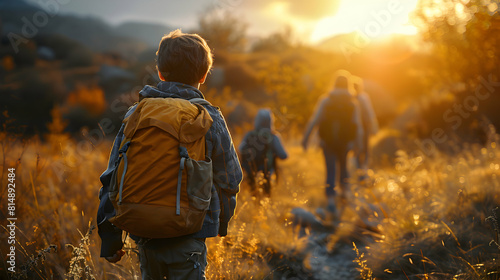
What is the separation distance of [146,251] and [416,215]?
2.99 meters

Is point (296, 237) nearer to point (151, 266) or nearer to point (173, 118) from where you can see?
point (151, 266)

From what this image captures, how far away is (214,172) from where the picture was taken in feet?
5.83

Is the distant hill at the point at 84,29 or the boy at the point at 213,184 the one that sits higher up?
the distant hill at the point at 84,29

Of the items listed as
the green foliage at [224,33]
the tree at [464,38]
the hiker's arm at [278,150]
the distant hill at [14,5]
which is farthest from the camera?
the distant hill at [14,5]

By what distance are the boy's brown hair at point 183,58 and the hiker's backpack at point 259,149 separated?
3046mm

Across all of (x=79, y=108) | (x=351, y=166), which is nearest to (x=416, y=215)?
(x=351, y=166)

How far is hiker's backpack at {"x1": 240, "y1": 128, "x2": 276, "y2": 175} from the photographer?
190 inches

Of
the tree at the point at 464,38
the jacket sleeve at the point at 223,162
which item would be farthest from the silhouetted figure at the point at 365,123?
the jacket sleeve at the point at 223,162

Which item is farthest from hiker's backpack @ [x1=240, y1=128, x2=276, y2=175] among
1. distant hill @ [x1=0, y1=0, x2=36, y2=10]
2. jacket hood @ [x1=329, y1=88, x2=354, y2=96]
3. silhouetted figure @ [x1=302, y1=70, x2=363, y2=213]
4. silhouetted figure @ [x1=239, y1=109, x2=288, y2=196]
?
distant hill @ [x1=0, y1=0, x2=36, y2=10]

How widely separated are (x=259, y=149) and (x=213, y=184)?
3080 millimetres

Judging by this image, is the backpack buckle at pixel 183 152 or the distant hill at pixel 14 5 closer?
the backpack buckle at pixel 183 152

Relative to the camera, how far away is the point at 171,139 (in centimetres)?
153

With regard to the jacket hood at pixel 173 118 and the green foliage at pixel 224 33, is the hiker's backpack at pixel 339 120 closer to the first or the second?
the jacket hood at pixel 173 118

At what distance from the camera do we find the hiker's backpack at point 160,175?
1.50 m
